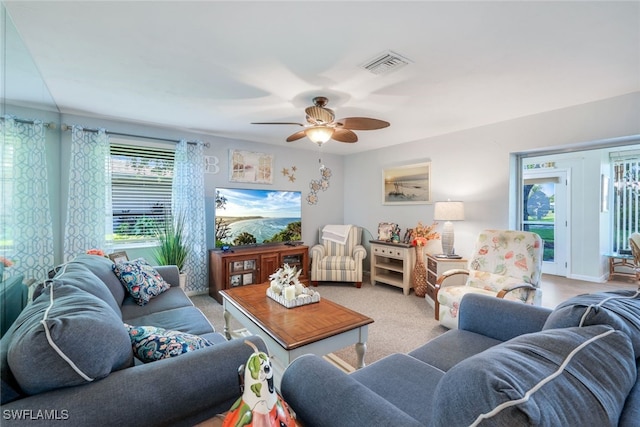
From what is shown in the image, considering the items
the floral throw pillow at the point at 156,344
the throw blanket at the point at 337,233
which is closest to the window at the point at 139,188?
the throw blanket at the point at 337,233

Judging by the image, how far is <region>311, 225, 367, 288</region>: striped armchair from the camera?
431 centimetres

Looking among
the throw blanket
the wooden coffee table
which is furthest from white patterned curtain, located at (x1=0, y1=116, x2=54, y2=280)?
the throw blanket

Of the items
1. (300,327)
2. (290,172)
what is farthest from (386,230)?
(300,327)

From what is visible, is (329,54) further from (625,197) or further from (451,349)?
(625,197)

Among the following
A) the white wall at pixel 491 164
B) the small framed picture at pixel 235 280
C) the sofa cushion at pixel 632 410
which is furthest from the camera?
the small framed picture at pixel 235 280

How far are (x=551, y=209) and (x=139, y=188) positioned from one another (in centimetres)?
635

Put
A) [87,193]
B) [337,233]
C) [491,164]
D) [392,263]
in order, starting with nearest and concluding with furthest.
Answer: [87,193] → [491,164] → [392,263] → [337,233]

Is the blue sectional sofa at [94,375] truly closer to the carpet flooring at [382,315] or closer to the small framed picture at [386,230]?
the carpet flooring at [382,315]

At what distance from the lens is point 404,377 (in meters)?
1.36

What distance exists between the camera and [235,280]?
3.80m

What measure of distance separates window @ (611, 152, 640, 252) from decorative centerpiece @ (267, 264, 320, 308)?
3609mm

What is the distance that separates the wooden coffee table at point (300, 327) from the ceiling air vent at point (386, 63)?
1.84 metres

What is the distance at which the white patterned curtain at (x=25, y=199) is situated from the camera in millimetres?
1646

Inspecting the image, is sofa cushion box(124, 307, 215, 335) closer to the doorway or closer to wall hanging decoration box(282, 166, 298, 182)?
wall hanging decoration box(282, 166, 298, 182)
